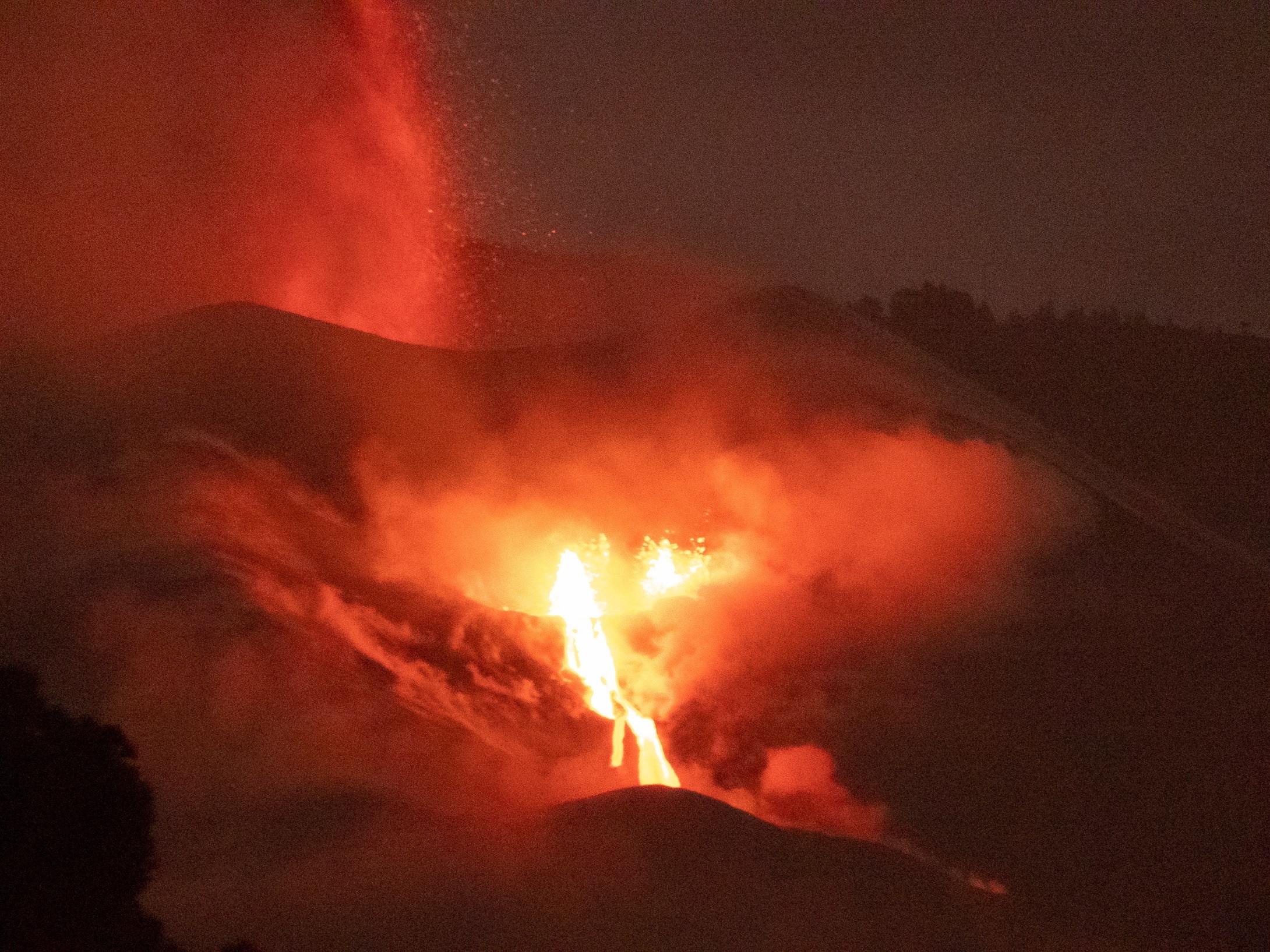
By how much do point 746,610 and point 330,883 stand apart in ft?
17.3

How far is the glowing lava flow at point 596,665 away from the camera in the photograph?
8039 mm

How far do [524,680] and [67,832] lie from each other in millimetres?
4421

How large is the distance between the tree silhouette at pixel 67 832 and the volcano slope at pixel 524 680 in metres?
1.14

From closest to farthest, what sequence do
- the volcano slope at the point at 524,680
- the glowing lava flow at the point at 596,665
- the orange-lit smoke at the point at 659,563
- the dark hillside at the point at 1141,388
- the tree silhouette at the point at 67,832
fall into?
the tree silhouette at the point at 67,832, the volcano slope at the point at 524,680, the orange-lit smoke at the point at 659,563, the glowing lava flow at the point at 596,665, the dark hillside at the point at 1141,388

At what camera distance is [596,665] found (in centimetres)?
900

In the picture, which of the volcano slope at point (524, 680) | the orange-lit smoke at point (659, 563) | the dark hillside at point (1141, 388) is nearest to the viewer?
the volcano slope at point (524, 680)

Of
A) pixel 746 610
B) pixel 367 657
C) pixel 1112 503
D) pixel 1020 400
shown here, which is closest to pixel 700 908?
pixel 367 657

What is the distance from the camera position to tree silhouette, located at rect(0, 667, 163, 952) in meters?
3.80

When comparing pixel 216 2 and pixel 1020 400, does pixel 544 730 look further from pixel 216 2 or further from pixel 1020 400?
pixel 1020 400

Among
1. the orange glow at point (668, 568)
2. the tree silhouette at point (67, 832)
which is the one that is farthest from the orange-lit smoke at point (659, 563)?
the tree silhouette at point (67, 832)

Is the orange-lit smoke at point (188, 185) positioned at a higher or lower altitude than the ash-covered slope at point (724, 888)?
higher

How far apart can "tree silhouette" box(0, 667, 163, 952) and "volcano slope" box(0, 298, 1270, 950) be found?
1140 millimetres

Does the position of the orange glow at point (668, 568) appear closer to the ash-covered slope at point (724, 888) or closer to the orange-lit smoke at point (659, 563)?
the orange-lit smoke at point (659, 563)

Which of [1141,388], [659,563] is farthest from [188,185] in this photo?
[1141,388]
